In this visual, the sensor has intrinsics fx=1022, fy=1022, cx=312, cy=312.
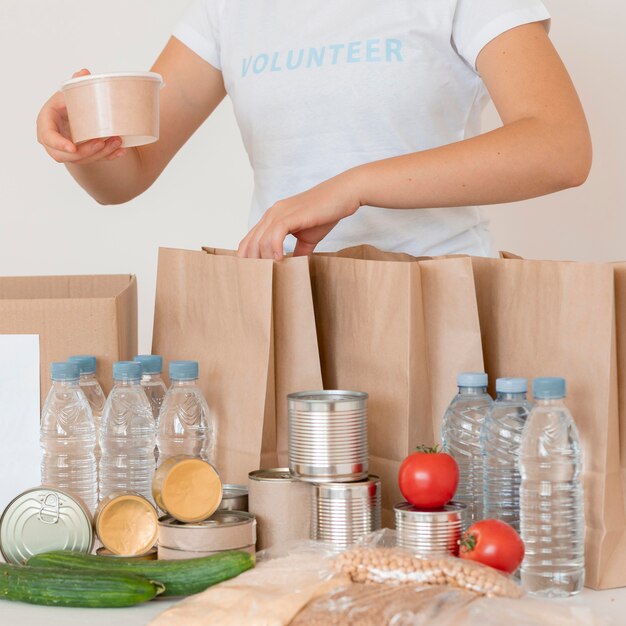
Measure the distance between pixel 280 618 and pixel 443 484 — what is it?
0.76 feet

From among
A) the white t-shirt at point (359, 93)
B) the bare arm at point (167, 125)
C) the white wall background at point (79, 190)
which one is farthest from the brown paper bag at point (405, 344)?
the white wall background at point (79, 190)

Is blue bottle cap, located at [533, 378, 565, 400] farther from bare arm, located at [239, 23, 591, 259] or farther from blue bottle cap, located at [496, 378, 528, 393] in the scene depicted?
bare arm, located at [239, 23, 591, 259]

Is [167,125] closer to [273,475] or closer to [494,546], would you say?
[273,475]

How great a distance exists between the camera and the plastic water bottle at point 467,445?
119cm

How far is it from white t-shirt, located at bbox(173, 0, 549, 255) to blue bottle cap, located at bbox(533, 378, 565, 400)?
0.71 metres

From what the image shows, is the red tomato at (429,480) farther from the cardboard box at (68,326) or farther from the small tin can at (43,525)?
the cardboard box at (68,326)

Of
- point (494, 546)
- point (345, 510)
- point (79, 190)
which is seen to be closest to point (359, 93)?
point (345, 510)

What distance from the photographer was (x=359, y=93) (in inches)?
67.2

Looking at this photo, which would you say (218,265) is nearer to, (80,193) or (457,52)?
(457,52)

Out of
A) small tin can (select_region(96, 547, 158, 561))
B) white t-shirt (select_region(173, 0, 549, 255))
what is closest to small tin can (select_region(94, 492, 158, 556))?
small tin can (select_region(96, 547, 158, 561))

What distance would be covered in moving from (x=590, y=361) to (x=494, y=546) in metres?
0.24

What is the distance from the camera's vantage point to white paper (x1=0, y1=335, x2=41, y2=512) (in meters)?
1.39

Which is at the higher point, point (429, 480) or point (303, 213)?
point (303, 213)

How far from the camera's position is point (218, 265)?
1378 millimetres
